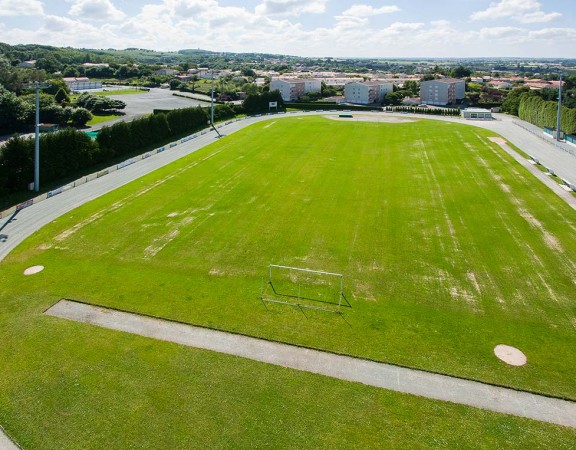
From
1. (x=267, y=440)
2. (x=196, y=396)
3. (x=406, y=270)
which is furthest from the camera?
(x=406, y=270)

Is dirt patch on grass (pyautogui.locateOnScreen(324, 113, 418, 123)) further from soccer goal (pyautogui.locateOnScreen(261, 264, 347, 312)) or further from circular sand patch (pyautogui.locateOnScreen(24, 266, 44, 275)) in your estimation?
circular sand patch (pyautogui.locateOnScreen(24, 266, 44, 275))

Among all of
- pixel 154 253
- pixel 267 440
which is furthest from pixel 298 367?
pixel 154 253

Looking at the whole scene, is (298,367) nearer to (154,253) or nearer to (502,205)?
(154,253)

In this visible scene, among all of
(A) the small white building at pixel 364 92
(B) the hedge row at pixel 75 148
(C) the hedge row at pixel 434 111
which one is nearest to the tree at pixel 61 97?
(B) the hedge row at pixel 75 148

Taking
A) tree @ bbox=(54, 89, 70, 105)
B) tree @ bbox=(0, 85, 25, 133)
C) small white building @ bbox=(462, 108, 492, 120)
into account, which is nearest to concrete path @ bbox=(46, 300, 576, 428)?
tree @ bbox=(0, 85, 25, 133)

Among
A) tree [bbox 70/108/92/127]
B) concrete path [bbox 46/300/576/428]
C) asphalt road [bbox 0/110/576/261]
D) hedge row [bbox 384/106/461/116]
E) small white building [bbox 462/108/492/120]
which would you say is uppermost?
hedge row [bbox 384/106/461/116]

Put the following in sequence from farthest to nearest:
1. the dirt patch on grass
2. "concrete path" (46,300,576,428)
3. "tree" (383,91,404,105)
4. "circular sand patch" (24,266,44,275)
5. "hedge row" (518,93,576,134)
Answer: "tree" (383,91,404,105), the dirt patch on grass, "hedge row" (518,93,576,134), "circular sand patch" (24,266,44,275), "concrete path" (46,300,576,428)
